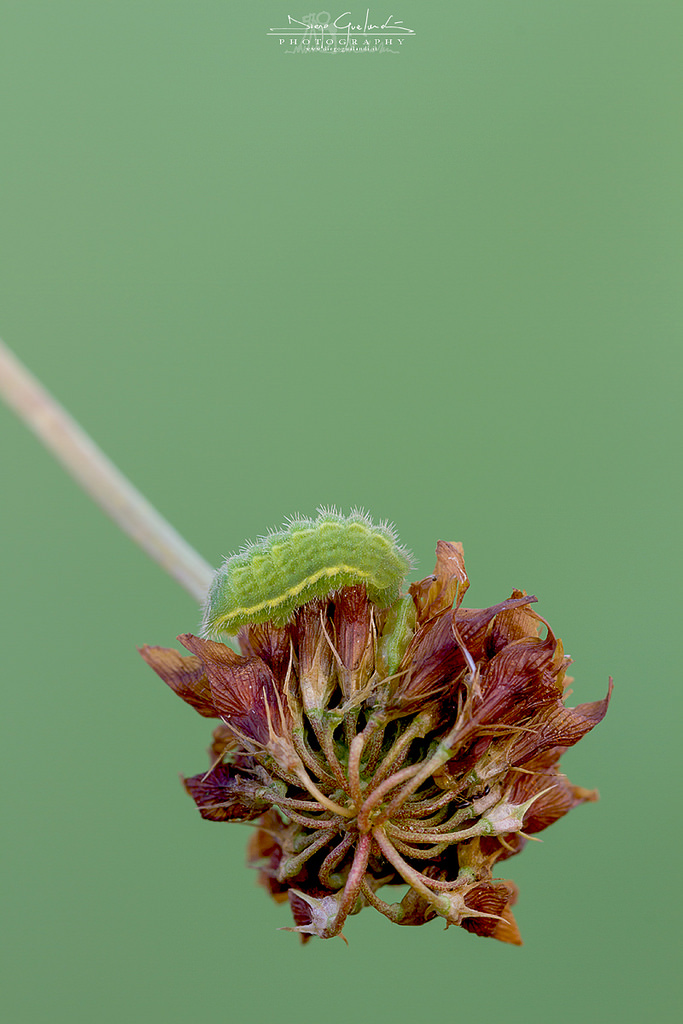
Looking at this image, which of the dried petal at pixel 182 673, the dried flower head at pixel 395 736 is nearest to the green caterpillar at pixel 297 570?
the dried flower head at pixel 395 736

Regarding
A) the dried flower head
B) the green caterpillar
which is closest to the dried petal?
the dried flower head

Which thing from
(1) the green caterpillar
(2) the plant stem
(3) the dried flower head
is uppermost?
(2) the plant stem

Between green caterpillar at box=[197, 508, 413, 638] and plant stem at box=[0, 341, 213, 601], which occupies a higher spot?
plant stem at box=[0, 341, 213, 601]

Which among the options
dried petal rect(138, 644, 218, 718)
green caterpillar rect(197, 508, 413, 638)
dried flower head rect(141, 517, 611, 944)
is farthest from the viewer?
dried petal rect(138, 644, 218, 718)

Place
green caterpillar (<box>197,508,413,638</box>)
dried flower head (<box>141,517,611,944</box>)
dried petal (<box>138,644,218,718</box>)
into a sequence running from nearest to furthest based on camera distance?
1. dried flower head (<box>141,517,611,944</box>)
2. green caterpillar (<box>197,508,413,638</box>)
3. dried petal (<box>138,644,218,718</box>)

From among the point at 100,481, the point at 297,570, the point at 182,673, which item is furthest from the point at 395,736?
the point at 100,481

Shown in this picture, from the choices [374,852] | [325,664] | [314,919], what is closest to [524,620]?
[325,664]

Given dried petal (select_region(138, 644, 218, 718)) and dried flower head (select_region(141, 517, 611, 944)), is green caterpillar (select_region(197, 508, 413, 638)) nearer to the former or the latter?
dried flower head (select_region(141, 517, 611, 944))
